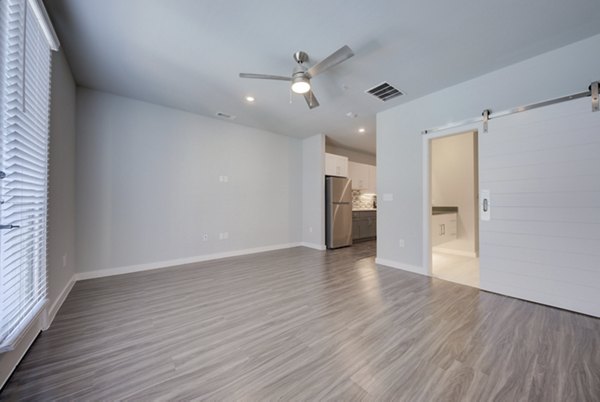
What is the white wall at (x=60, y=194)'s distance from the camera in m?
2.18

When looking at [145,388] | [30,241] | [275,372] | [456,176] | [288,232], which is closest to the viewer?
[145,388]

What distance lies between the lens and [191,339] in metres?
1.88

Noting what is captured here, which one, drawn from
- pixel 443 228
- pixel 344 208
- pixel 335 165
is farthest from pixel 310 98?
pixel 443 228

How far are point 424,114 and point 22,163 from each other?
4537 mm

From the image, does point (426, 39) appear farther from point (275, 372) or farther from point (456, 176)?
point (456, 176)

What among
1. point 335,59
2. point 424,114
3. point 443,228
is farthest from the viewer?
point 443,228

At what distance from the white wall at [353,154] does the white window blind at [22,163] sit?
18.3ft

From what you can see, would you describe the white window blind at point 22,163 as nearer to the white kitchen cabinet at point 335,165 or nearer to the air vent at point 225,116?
the air vent at point 225,116

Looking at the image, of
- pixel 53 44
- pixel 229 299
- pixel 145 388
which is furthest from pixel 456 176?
pixel 53 44

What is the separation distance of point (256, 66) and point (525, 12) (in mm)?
2624

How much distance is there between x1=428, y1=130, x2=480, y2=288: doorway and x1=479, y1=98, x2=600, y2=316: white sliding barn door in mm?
1690

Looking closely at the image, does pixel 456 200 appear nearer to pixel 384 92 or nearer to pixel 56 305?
pixel 384 92

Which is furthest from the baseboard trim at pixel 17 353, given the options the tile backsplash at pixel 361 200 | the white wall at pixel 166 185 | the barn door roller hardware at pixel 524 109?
the tile backsplash at pixel 361 200

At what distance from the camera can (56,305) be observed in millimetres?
2334
